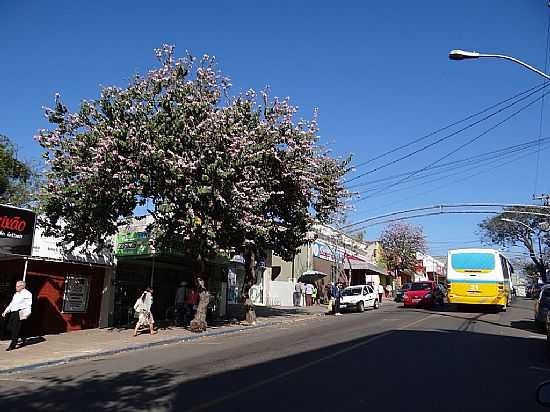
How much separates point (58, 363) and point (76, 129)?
7452 mm

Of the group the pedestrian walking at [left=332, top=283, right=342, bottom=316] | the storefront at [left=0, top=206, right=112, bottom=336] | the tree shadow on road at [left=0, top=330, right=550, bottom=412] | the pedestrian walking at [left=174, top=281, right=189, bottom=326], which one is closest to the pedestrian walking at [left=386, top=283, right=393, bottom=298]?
the pedestrian walking at [left=332, top=283, right=342, bottom=316]

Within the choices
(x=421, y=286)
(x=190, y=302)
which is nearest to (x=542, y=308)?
(x=190, y=302)

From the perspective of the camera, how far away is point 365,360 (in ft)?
37.4

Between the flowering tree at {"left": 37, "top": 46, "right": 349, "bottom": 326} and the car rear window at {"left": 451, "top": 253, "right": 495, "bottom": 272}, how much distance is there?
40.0 feet

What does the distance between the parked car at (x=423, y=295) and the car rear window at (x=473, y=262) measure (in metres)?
6.36

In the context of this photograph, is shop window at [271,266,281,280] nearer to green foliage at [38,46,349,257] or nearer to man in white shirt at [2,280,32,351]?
green foliage at [38,46,349,257]

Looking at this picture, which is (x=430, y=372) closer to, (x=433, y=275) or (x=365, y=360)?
(x=365, y=360)

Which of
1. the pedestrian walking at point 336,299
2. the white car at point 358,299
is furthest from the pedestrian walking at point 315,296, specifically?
the pedestrian walking at point 336,299

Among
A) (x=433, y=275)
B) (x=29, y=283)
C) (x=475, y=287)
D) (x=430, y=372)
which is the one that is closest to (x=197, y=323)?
(x=29, y=283)

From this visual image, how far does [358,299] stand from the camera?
30484mm

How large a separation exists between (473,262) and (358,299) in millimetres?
7263

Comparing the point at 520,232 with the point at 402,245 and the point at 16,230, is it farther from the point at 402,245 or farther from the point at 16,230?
the point at 16,230

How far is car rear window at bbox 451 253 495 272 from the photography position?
25.4 m

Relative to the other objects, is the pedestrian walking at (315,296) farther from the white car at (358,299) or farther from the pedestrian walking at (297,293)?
the white car at (358,299)
